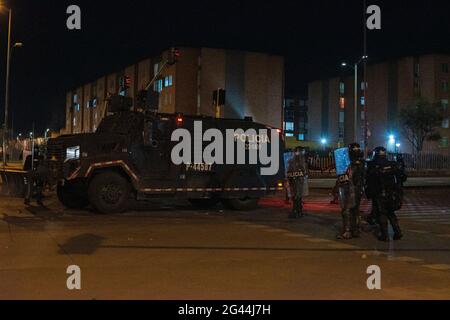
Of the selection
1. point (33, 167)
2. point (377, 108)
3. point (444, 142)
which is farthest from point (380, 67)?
point (33, 167)

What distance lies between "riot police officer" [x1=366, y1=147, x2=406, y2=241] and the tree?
6036 centimetres

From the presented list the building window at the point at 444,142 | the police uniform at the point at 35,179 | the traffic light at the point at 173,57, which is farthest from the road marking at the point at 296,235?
the building window at the point at 444,142

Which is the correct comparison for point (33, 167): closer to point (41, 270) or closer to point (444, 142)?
point (41, 270)

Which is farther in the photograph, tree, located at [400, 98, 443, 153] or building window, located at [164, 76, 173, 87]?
building window, located at [164, 76, 173, 87]

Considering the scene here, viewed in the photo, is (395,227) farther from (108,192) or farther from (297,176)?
(108,192)

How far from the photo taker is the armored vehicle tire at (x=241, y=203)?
17469mm

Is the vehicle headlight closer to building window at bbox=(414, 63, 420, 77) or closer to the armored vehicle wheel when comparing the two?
the armored vehicle wheel

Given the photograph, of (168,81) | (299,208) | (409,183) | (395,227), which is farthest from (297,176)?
(168,81)

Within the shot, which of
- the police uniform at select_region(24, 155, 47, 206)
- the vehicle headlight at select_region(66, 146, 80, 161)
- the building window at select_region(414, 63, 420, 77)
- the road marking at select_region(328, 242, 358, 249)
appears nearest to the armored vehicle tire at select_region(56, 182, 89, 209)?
the police uniform at select_region(24, 155, 47, 206)

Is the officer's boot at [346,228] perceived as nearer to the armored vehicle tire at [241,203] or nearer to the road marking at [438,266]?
the road marking at [438,266]

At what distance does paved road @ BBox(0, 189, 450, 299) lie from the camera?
7.14m

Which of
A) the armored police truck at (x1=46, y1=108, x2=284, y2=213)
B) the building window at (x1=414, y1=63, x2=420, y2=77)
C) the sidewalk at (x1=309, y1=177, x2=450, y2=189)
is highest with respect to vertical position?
the building window at (x1=414, y1=63, x2=420, y2=77)

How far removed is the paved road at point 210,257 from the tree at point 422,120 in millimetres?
56206

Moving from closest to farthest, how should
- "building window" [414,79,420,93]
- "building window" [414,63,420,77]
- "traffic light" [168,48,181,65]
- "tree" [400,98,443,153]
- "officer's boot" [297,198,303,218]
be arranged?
1. "officer's boot" [297,198,303,218]
2. "traffic light" [168,48,181,65]
3. "tree" [400,98,443,153]
4. "building window" [414,63,420,77]
5. "building window" [414,79,420,93]
